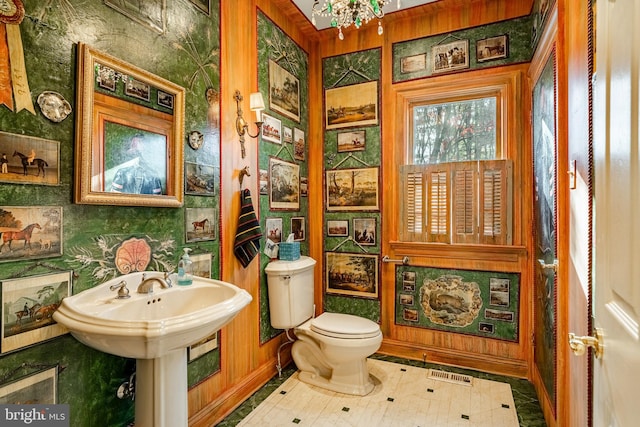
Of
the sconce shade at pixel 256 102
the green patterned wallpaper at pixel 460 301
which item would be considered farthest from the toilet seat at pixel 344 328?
the sconce shade at pixel 256 102

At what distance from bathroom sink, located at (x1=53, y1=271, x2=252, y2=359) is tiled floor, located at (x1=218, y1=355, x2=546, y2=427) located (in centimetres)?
95

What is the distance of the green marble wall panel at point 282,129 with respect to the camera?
255 centimetres

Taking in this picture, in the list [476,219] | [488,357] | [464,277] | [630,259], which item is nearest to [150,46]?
[630,259]

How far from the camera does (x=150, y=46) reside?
1706mm

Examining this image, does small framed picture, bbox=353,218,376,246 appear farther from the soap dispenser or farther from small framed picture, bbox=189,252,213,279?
the soap dispenser

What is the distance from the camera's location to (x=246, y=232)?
225 centimetres

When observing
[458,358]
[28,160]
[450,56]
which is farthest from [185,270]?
[450,56]

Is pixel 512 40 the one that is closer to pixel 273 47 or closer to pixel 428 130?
pixel 428 130

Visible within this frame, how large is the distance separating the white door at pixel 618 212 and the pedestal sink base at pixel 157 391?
146 cm

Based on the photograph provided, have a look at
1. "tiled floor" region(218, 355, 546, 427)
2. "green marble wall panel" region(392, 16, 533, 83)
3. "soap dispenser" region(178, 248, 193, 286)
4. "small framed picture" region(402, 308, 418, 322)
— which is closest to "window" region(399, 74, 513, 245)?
"green marble wall panel" region(392, 16, 533, 83)

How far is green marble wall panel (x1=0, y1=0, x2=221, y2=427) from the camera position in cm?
124

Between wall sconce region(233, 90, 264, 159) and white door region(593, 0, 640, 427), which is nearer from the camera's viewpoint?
white door region(593, 0, 640, 427)

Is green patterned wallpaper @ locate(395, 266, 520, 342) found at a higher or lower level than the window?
lower

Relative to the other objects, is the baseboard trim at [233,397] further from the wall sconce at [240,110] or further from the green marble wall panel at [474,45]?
the green marble wall panel at [474,45]
